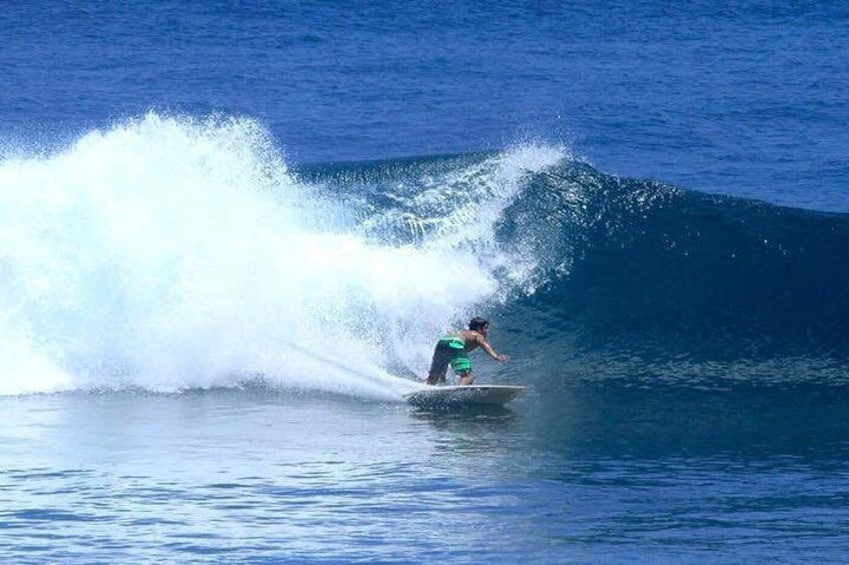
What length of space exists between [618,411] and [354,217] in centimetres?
654

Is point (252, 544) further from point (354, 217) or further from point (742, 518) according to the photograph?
point (354, 217)

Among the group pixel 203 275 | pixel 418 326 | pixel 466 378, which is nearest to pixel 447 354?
pixel 466 378

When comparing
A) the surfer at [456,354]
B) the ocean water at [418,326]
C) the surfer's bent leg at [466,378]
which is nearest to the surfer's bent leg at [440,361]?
the surfer at [456,354]

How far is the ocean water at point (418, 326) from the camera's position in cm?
1266

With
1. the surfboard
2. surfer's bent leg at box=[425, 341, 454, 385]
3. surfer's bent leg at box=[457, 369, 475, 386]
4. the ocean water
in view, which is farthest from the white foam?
surfer's bent leg at box=[457, 369, 475, 386]

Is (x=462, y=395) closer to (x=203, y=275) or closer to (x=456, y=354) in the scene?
(x=456, y=354)

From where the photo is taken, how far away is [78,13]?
140 feet

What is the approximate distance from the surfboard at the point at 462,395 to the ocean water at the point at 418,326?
0.81 feet

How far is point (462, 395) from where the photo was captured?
16828 mm

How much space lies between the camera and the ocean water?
41.5 feet

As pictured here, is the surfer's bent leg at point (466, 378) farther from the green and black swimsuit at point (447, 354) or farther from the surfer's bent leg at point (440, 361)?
the surfer's bent leg at point (440, 361)

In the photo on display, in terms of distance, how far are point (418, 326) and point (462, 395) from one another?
3.35 meters

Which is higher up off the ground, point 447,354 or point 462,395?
point 447,354

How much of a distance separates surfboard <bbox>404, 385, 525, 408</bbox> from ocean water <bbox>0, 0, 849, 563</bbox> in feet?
0.81
